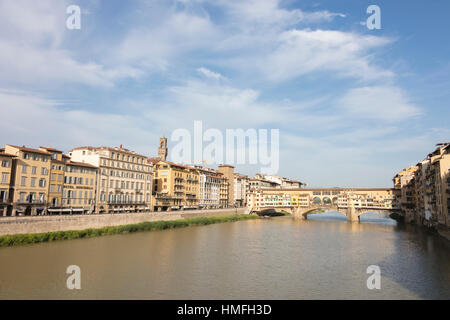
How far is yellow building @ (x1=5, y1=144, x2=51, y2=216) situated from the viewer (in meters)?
40.9

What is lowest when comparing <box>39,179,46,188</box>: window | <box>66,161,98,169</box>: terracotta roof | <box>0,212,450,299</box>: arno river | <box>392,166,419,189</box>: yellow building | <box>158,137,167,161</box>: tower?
<box>0,212,450,299</box>: arno river

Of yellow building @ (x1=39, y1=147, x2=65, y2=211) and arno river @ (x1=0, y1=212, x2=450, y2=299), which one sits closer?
arno river @ (x1=0, y1=212, x2=450, y2=299)

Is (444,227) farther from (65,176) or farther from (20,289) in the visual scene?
(65,176)

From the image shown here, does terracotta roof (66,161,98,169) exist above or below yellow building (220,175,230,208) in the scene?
above

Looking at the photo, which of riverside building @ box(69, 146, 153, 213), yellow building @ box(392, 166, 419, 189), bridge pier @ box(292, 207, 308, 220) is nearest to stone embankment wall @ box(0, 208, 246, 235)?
riverside building @ box(69, 146, 153, 213)

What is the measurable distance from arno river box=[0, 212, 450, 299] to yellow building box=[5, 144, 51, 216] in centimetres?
1045

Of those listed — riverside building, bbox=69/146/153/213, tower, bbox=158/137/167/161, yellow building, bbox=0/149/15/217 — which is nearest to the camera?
yellow building, bbox=0/149/15/217

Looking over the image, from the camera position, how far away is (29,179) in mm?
42312

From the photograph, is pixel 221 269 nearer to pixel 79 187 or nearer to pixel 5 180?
pixel 5 180

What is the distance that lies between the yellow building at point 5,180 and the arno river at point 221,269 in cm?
1039

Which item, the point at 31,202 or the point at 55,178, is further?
the point at 55,178

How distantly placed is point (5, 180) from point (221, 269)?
30574 millimetres

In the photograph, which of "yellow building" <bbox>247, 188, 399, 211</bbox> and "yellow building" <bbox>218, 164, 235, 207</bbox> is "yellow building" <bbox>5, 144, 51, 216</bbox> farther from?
"yellow building" <bbox>218, 164, 235, 207</bbox>

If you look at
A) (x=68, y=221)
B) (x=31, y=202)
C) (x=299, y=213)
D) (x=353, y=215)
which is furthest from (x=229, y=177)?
(x=31, y=202)
